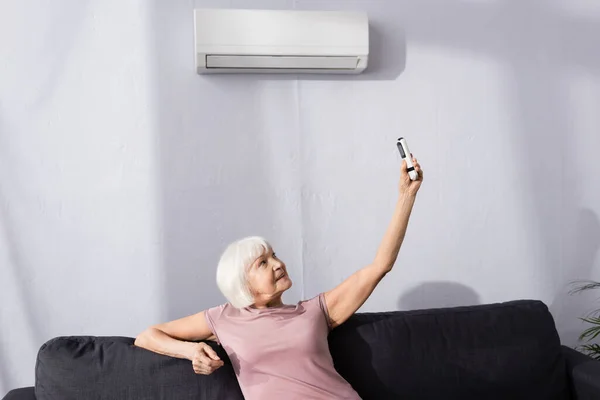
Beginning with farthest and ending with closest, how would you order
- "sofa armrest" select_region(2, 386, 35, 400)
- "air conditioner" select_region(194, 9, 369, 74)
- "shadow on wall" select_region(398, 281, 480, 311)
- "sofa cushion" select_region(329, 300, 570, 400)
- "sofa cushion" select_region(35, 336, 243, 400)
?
"shadow on wall" select_region(398, 281, 480, 311) → "air conditioner" select_region(194, 9, 369, 74) → "sofa cushion" select_region(329, 300, 570, 400) → "sofa armrest" select_region(2, 386, 35, 400) → "sofa cushion" select_region(35, 336, 243, 400)

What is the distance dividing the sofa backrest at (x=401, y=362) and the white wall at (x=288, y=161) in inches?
22.4

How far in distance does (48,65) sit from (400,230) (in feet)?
4.77

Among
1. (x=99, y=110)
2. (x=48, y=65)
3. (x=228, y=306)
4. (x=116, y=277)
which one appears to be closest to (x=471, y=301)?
(x=228, y=306)

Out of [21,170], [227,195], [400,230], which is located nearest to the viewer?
[400,230]

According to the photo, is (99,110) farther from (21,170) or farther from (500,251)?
(500,251)

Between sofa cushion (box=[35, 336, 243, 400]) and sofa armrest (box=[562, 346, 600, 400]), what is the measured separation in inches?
46.1

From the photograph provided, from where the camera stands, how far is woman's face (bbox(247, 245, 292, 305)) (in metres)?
2.33

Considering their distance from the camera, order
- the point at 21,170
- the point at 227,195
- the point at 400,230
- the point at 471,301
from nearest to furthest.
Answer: the point at 400,230 < the point at 21,170 < the point at 227,195 < the point at 471,301

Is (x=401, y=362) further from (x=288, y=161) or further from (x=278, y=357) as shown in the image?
(x=288, y=161)

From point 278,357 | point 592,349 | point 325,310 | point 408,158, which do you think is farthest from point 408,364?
point 592,349

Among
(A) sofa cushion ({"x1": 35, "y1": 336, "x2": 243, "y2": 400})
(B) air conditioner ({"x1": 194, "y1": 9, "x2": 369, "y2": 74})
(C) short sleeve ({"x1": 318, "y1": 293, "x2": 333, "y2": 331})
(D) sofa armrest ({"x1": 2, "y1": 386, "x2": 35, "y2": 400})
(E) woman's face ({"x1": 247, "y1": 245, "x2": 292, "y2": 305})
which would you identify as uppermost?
(B) air conditioner ({"x1": 194, "y1": 9, "x2": 369, "y2": 74})

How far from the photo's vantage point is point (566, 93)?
329cm

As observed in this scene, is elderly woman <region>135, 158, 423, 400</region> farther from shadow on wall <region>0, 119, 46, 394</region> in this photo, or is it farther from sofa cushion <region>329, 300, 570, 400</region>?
shadow on wall <region>0, 119, 46, 394</region>

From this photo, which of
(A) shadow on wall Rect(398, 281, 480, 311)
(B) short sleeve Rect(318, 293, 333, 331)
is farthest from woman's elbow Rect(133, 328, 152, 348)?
(A) shadow on wall Rect(398, 281, 480, 311)
